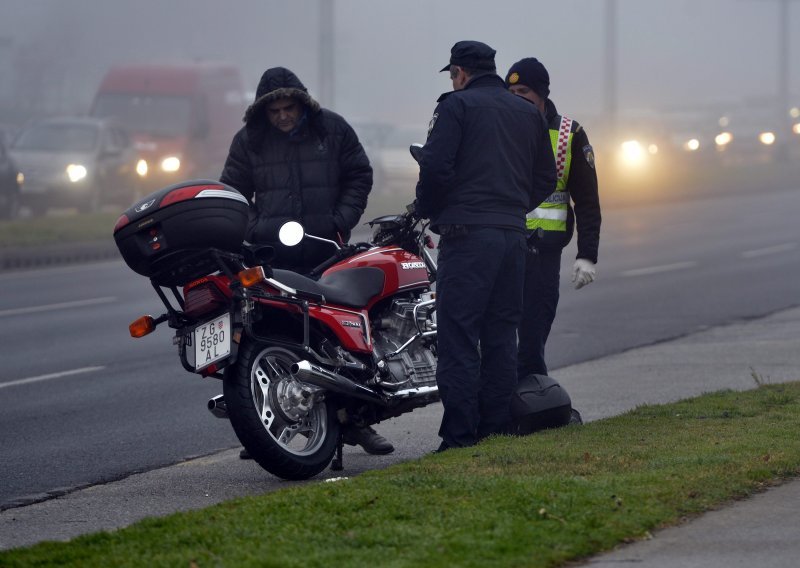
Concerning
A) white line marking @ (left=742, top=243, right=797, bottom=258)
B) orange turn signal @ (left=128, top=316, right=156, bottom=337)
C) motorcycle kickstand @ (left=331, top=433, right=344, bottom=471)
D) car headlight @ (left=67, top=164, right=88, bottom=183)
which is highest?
car headlight @ (left=67, top=164, right=88, bottom=183)

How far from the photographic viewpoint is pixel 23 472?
7496mm

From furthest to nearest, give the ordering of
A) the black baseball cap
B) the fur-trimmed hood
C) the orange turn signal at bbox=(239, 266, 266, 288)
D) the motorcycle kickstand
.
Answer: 1. the fur-trimmed hood
2. the motorcycle kickstand
3. the black baseball cap
4. the orange turn signal at bbox=(239, 266, 266, 288)

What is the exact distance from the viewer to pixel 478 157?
702cm

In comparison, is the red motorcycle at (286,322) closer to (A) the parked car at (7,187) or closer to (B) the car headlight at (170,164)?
(A) the parked car at (7,187)

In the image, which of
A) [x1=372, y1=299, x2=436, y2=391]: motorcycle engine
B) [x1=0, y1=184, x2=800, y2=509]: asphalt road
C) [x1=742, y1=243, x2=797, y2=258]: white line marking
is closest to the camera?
[x1=372, y1=299, x2=436, y2=391]: motorcycle engine

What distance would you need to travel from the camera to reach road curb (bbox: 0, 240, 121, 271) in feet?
63.6

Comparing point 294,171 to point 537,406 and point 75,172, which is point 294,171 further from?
point 75,172

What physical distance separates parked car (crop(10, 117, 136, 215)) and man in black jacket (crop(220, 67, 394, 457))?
1884cm

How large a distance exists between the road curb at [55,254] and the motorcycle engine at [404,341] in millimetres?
12440

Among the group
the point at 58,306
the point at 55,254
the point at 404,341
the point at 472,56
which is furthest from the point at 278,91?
the point at 55,254

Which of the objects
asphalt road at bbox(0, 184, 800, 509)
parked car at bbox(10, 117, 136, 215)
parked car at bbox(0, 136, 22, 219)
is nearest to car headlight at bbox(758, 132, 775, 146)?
asphalt road at bbox(0, 184, 800, 509)

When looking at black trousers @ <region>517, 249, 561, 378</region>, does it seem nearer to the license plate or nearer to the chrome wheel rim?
the chrome wheel rim

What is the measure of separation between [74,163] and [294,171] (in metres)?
19.1

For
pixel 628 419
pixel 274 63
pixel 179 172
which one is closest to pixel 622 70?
pixel 274 63
